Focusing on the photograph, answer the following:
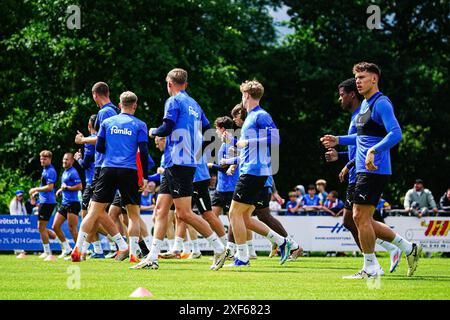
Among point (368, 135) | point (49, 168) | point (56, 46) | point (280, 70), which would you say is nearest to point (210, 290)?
point (368, 135)

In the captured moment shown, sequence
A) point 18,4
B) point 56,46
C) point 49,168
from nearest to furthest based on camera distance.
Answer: point 49,168 < point 56,46 < point 18,4

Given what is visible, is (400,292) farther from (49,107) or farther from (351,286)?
(49,107)

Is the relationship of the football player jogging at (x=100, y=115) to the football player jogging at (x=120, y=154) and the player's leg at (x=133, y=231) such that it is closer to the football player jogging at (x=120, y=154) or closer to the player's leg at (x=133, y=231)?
the player's leg at (x=133, y=231)

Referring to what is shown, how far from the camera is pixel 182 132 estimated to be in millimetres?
12891

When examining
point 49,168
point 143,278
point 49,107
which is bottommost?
point 143,278

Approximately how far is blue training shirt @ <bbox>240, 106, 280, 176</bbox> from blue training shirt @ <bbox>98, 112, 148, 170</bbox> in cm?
179

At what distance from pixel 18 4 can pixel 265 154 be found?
88.7 ft

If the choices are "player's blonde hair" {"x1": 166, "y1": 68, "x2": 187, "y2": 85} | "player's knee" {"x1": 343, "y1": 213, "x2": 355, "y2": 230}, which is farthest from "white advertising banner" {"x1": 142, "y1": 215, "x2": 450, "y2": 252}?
"player's blonde hair" {"x1": 166, "y1": 68, "x2": 187, "y2": 85}

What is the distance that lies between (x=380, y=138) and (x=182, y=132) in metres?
Result: 2.85

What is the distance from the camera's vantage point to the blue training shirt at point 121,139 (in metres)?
13.9

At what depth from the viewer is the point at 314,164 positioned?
4266cm

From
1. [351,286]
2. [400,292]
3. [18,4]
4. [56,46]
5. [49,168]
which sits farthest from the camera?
[18,4]

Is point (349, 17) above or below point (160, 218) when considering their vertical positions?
above

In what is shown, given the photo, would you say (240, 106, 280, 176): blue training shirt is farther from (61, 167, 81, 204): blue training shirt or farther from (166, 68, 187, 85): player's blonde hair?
(61, 167, 81, 204): blue training shirt
